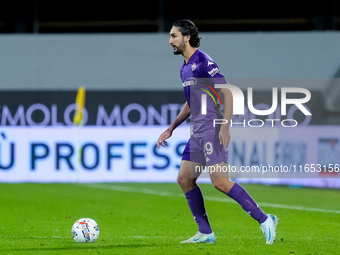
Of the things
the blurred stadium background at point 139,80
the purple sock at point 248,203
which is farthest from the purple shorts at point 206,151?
the blurred stadium background at point 139,80

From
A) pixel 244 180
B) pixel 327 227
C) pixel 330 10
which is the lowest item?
pixel 244 180

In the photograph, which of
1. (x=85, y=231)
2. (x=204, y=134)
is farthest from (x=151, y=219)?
(x=204, y=134)

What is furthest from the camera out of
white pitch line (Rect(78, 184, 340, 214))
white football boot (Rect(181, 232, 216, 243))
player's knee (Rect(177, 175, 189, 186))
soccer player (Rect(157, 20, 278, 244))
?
white pitch line (Rect(78, 184, 340, 214))

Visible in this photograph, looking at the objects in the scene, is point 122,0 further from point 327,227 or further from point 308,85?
point 327,227

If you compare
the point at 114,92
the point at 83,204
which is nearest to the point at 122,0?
the point at 114,92

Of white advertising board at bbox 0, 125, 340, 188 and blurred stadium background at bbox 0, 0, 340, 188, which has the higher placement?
blurred stadium background at bbox 0, 0, 340, 188

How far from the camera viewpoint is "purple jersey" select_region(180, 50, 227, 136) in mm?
7332

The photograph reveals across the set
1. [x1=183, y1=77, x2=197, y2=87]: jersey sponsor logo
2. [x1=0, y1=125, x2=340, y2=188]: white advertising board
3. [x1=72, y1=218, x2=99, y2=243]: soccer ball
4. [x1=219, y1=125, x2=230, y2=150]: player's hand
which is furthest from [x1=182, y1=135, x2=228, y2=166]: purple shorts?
[x1=0, y1=125, x2=340, y2=188]: white advertising board

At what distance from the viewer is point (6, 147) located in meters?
17.9

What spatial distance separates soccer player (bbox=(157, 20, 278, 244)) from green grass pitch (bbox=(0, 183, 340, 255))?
0.30 metres

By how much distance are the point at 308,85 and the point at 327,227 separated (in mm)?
10080

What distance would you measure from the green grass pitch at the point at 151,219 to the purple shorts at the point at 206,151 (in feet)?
2.66

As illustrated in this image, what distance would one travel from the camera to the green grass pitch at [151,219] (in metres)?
7.50

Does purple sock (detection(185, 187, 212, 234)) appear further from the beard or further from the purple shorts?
the beard
